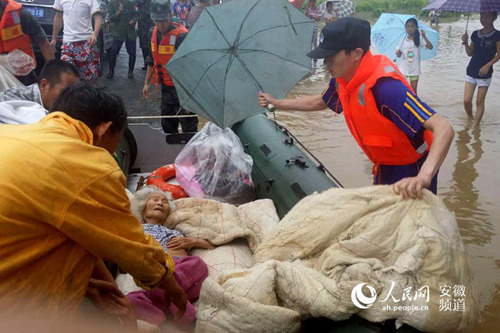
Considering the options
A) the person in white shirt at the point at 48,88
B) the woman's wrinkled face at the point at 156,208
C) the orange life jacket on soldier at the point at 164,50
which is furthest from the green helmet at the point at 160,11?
the woman's wrinkled face at the point at 156,208

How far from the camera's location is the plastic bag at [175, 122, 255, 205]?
4.12 metres

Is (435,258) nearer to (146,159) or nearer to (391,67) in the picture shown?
(391,67)

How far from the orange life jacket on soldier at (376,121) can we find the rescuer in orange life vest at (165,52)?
3019mm

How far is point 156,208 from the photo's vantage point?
3408 millimetres

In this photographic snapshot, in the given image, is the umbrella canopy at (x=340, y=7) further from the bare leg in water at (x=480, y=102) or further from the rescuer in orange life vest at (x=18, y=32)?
the rescuer in orange life vest at (x=18, y=32)

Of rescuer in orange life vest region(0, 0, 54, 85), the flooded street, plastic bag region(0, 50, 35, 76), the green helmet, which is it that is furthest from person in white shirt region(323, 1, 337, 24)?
plastic bag region(0, 50, 35, 76)

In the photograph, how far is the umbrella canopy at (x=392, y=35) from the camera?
840cm

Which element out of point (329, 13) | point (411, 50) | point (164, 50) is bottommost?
point (411, 50)

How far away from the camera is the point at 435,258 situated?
2.10 m

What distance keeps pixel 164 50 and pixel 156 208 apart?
2828 millimetres

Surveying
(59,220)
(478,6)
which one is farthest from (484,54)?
(59,220)

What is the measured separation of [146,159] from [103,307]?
3569 mm

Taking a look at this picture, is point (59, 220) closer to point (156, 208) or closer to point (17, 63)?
point (156, 208)

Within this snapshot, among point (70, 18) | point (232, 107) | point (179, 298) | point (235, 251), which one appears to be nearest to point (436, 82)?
point (70, 18)
